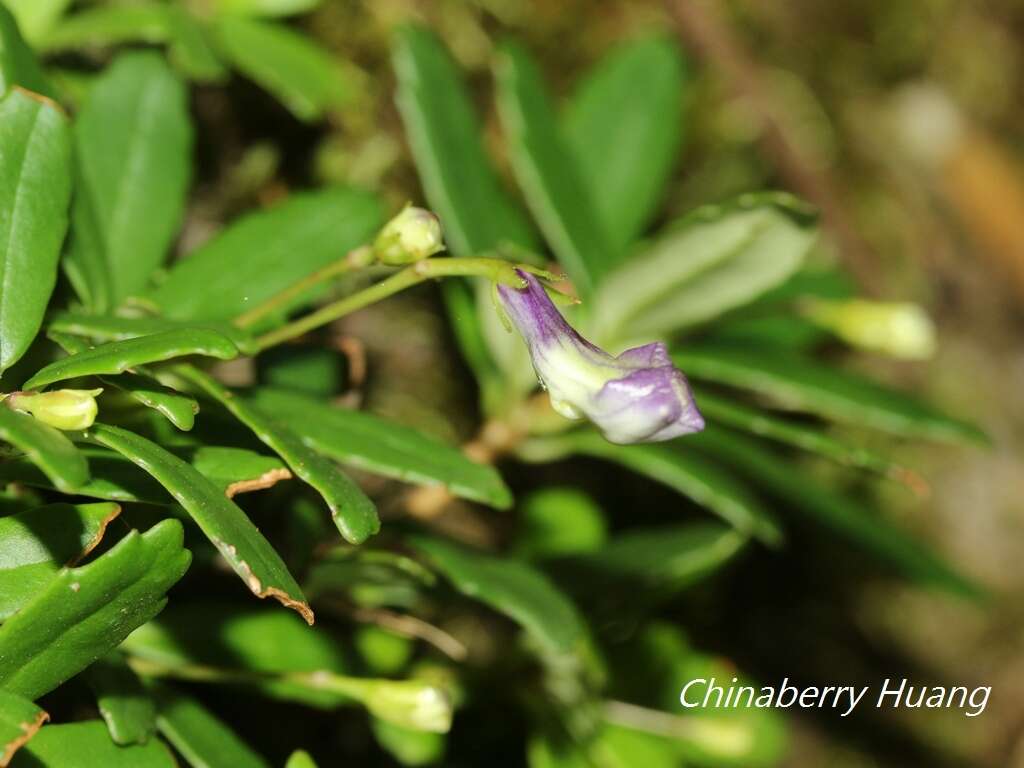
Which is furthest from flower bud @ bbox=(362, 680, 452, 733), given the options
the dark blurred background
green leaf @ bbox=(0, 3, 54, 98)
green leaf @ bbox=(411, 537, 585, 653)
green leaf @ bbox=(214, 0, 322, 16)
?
green leaf @ bbox=(214, 0, 322, 16)

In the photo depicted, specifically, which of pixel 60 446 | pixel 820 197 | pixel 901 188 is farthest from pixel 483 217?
pixel 901 188

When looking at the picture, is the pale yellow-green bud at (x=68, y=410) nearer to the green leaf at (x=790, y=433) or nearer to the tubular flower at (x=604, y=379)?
the tubular flower at (x=604, y=379)

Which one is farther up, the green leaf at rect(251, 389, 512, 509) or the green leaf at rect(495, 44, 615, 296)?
the green leaf at rect(495, 44, 615, 296)

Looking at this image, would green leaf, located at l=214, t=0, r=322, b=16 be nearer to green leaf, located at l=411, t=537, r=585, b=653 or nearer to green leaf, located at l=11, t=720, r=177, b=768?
green leaf, located at l=411, t=537, r=585, b=653

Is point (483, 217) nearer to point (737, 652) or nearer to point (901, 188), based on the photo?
point (737, 652)

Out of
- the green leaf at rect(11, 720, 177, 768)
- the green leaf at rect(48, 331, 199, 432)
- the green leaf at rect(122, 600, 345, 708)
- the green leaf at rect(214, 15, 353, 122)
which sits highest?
the green leaf at rect(214, 15, 353, 122)

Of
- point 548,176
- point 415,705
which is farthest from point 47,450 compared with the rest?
point 548,176

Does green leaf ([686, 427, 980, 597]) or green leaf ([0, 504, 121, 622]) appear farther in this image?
green leaf ([686, 427, 980, 597])
